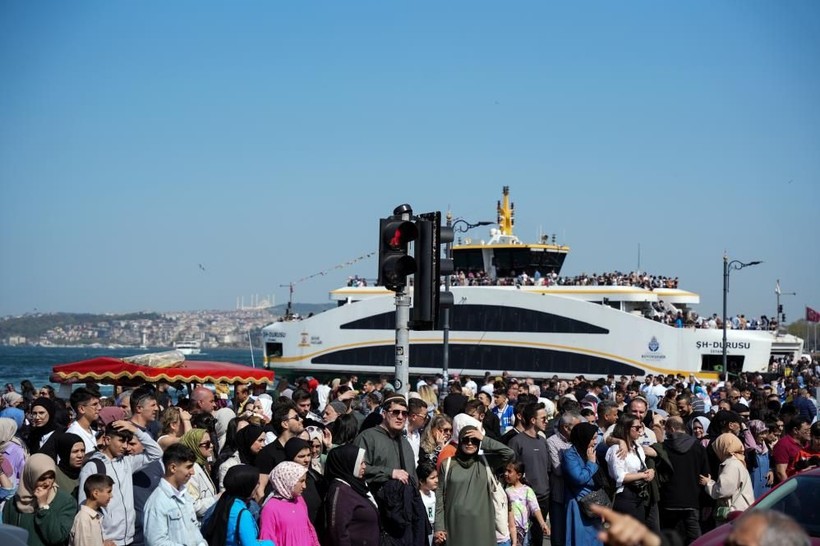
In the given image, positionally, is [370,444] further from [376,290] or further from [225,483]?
[376,290]

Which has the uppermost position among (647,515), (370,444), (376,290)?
(376,290)

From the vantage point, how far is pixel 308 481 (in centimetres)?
771

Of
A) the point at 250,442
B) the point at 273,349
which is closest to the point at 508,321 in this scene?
the point at 273,349

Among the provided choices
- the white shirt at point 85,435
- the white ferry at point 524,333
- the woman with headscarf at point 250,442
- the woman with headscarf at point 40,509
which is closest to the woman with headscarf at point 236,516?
the woman with headscarf at point 40,509

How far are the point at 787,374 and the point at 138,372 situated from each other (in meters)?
25.8

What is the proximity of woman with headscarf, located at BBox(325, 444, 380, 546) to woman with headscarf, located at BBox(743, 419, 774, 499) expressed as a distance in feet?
18.9

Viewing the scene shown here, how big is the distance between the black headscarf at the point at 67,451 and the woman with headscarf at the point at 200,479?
78cm

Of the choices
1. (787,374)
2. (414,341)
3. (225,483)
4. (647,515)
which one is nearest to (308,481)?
(225,483)

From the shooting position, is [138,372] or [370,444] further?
[138,372]

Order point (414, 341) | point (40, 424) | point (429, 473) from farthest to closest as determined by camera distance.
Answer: point (414, 341) → point (40, 424) → point (429, 473)

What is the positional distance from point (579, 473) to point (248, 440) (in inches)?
105

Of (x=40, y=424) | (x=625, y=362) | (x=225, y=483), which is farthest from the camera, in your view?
(x=625, y=362)

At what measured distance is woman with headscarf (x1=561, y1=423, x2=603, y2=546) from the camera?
8.94 m

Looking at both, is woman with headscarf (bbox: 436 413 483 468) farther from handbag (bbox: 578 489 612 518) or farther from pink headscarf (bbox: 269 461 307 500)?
pink headscarf (bbox: 269 461 307 500)
